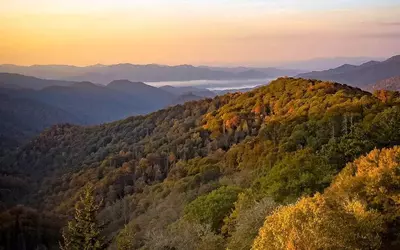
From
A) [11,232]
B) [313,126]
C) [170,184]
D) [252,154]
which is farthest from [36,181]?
[313,126]

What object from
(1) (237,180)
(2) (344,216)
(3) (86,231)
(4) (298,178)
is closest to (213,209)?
(4) (298,178)

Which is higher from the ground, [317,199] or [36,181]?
[317,199]

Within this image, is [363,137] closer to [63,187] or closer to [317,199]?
[317,199]

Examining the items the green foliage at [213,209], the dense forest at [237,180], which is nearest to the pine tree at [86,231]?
the dense forest at [237,180]

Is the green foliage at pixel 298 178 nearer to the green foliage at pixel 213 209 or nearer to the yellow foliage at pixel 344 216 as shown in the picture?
the green foliage at pixel 213 209

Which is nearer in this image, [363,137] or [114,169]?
[363,137]

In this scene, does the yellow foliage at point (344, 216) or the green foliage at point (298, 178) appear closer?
the yellow foliage at point (344, 216)

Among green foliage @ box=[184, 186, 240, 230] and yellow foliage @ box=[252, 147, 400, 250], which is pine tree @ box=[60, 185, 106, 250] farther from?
yellow foliage @ box=[252, 147, 400, 250]
